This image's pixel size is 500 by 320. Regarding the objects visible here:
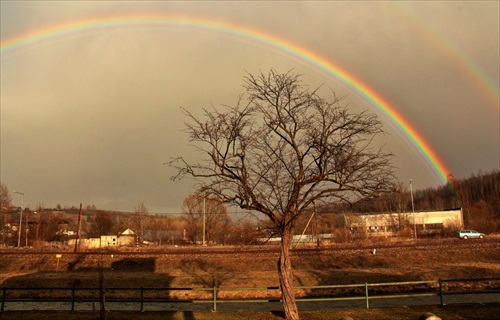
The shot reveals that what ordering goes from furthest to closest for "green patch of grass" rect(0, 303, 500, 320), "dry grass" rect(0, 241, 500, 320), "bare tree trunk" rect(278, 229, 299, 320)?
"dry grass" rect(0, 241, 500, 320) → "green patch of grass" rect(0, 303, 500, 320) → "bare tree trunk" rect(278, 229, 299, 320)

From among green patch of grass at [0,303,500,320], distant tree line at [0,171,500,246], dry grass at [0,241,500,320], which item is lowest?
green patch of grass at [0,303,500,320]

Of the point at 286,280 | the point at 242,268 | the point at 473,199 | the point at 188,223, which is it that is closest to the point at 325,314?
the point at 286,280

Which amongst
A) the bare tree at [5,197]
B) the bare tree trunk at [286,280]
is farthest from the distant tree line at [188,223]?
the bare tree trunk at [286,280]

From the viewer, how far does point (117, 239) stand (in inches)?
3280

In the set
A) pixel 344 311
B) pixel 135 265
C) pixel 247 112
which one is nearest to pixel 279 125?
pixel 247 112

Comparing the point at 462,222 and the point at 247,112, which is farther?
the point at 462,222

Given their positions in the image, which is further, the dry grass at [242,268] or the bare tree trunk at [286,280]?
the dry grass at [242,268]

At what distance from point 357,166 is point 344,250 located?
31.4 metres

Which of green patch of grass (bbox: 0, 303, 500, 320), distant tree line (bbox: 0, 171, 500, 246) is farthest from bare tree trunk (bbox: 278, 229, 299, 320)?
distant tree line (bbox: 0, 171, 500, 246)

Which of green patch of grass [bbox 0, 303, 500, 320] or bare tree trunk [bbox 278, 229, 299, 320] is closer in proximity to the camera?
bare tree trunk [bbox 278, 229, 299, 320]

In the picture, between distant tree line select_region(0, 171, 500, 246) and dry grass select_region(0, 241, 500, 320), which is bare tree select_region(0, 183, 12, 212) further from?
dry grass select_region(0, 241, 500, 320)

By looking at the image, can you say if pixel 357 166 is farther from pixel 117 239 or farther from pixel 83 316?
pixel 117 239

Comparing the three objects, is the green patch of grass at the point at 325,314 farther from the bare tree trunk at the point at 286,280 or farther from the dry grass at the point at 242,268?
the dry grass at the point at 242,268

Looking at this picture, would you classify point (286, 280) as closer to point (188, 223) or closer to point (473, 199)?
point (188, 223)
